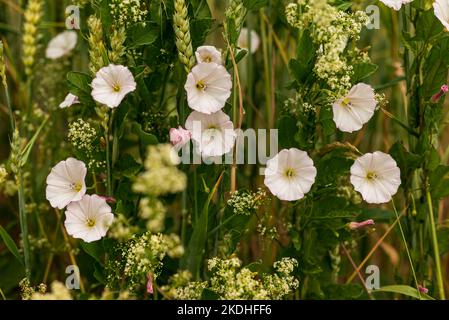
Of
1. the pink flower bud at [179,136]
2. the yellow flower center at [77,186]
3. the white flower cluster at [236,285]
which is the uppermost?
the pink flower bud at [179,136]

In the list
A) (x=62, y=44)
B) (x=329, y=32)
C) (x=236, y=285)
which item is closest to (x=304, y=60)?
(x=329, y=32)

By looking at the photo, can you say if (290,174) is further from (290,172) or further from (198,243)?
(198,243)

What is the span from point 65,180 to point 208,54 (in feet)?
1.07

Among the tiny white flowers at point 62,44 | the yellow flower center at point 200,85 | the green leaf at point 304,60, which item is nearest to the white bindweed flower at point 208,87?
the yellow flower center at point 200,85

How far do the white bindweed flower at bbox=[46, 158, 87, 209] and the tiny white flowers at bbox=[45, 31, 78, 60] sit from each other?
47 centimetres

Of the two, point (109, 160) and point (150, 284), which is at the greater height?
point (109, 160)

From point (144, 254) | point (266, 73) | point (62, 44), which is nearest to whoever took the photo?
point (144, 254)

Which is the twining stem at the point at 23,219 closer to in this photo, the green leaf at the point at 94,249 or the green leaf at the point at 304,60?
the green leaf at the point at 94,249

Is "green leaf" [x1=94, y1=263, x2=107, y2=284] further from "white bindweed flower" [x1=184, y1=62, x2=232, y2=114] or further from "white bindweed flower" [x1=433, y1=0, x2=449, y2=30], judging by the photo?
"white bindweed flower" [x1=433, y1=0, x2=449, y2=30]

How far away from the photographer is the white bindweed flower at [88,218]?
3.43 feet

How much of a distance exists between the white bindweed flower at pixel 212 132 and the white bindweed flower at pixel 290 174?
84 mm

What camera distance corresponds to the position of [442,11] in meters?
1.08

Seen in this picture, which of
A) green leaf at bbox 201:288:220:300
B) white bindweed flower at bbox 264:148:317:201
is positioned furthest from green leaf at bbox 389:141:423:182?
green leaf at bbox 201:288:220:300
